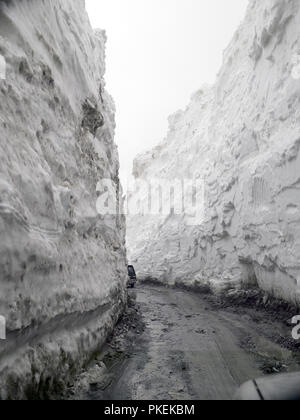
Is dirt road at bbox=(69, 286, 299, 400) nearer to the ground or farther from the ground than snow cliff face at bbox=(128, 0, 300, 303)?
nearer to the ground

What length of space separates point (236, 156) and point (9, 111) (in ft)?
44.6

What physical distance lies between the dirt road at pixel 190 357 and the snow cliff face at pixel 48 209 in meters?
0.81

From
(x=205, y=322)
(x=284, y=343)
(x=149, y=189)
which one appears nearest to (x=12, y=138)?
(x=284, y=343)

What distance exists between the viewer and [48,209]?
6.06 m

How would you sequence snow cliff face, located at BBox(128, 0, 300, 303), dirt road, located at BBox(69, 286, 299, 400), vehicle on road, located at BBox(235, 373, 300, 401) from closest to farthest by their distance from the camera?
vehicle on road, located at BBox(235, 373, 300, 401) < dirt road, located at BBox(69, 286, 299, 400) < snow cliff face, located at BBox(128, 0, 300, 303)

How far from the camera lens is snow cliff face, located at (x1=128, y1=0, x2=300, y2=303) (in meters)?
12.1

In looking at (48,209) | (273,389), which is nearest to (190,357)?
(48,209)

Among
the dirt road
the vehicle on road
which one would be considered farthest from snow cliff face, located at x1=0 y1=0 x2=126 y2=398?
the vehicle on road

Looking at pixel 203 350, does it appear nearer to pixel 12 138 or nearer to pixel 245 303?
pixel 245 303

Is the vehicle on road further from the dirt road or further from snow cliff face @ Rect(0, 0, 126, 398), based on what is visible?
snow cliff face @ Rect(0, 0, 126, 398)

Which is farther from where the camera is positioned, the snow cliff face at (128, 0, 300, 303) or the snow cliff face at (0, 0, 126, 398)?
the snow cliff face at (128, 0, 300, 303)

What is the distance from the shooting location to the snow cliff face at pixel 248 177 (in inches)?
476

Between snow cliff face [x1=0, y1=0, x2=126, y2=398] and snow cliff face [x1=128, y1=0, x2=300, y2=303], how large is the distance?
642 cm

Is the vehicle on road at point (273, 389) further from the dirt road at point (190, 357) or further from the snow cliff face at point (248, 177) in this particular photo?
the snow cliff face at point (248, 177)
